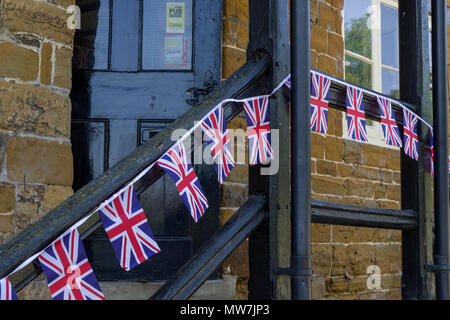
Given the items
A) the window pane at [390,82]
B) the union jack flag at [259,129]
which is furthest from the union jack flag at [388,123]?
the window pane at [390,82]

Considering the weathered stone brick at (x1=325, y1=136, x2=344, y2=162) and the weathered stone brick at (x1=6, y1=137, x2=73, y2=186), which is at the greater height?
the weathered stone brick at (x1=325, y1=136, x2=344, y2=162)

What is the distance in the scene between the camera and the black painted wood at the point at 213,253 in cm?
171

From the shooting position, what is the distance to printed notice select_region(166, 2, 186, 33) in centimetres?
366

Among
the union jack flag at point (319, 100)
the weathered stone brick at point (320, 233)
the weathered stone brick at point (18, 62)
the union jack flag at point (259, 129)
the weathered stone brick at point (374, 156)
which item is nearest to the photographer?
the union jack flag at point (259, 129)

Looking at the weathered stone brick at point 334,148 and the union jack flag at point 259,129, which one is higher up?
the weathered stone brick at point 334,148

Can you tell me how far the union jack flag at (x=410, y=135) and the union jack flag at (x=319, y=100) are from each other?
58 centimetres

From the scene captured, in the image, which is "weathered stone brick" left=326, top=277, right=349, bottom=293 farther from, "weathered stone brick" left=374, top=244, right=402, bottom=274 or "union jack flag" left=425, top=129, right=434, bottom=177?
"union jack flag" left=425, top=129, right=434, bottom=177

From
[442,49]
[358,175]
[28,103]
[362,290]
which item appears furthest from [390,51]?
[28,103]

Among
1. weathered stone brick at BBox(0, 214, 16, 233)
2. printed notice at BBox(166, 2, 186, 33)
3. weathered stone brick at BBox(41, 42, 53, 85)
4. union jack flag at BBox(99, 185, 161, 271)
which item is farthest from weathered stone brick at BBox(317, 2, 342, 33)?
union jack flag at BBox(99, 185, 161, 271)

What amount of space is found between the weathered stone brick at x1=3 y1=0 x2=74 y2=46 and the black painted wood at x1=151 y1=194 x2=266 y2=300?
181 cm

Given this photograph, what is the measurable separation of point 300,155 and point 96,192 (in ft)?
2.60

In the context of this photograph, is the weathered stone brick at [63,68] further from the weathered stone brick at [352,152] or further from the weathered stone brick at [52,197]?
the weathered stone brick at [352,152]

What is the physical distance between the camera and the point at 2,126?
293 centimetres

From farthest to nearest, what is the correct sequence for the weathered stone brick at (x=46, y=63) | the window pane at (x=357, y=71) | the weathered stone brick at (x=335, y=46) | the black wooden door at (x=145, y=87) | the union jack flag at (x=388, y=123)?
the window pane at (x=357, y=71), the weathered stone brick at (x=335, y=46), the black wooden door at (x=145, y=87), the weathered stone brick at (x=46, y=63), the union jack flag at (x=388, y=123)
